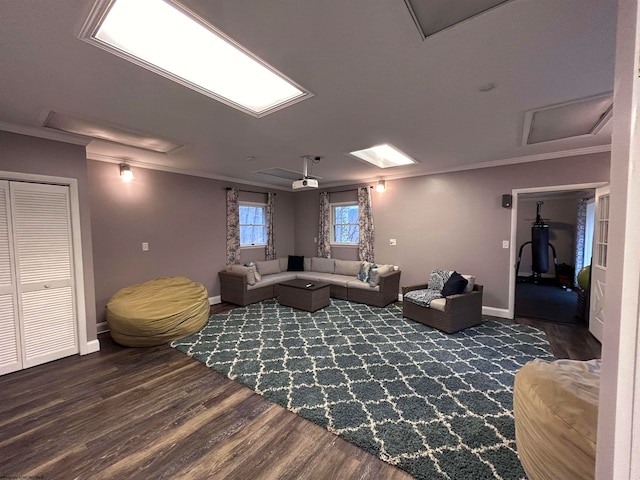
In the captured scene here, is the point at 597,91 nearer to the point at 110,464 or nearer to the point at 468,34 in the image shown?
the point at 468,34

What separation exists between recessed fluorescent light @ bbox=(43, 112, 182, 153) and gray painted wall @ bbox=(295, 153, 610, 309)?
158 inches

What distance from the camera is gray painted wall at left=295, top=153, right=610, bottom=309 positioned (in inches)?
155

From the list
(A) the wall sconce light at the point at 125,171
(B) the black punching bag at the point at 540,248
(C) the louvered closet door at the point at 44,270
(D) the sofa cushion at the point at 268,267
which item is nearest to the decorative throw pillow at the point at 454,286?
(D) the sofa cushion at the point at 268,267

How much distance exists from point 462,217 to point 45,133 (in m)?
5.80

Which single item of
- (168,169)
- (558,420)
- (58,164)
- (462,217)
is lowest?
(558,420)

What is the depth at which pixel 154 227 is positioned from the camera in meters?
4.45

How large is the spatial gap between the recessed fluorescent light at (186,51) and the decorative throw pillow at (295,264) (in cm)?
440

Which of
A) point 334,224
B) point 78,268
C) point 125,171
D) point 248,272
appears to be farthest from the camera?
point 334,224

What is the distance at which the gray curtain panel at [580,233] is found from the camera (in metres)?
6.53

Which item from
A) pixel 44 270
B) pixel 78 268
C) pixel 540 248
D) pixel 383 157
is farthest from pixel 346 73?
pixel 540 248

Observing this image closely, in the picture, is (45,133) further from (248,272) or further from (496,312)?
(496,312)

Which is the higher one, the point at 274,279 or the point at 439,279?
the point at 439,279

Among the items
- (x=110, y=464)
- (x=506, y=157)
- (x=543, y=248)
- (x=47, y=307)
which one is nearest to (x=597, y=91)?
(x=506, y=157)

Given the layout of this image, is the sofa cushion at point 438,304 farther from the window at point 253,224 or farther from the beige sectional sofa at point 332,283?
the window at point 253,224
